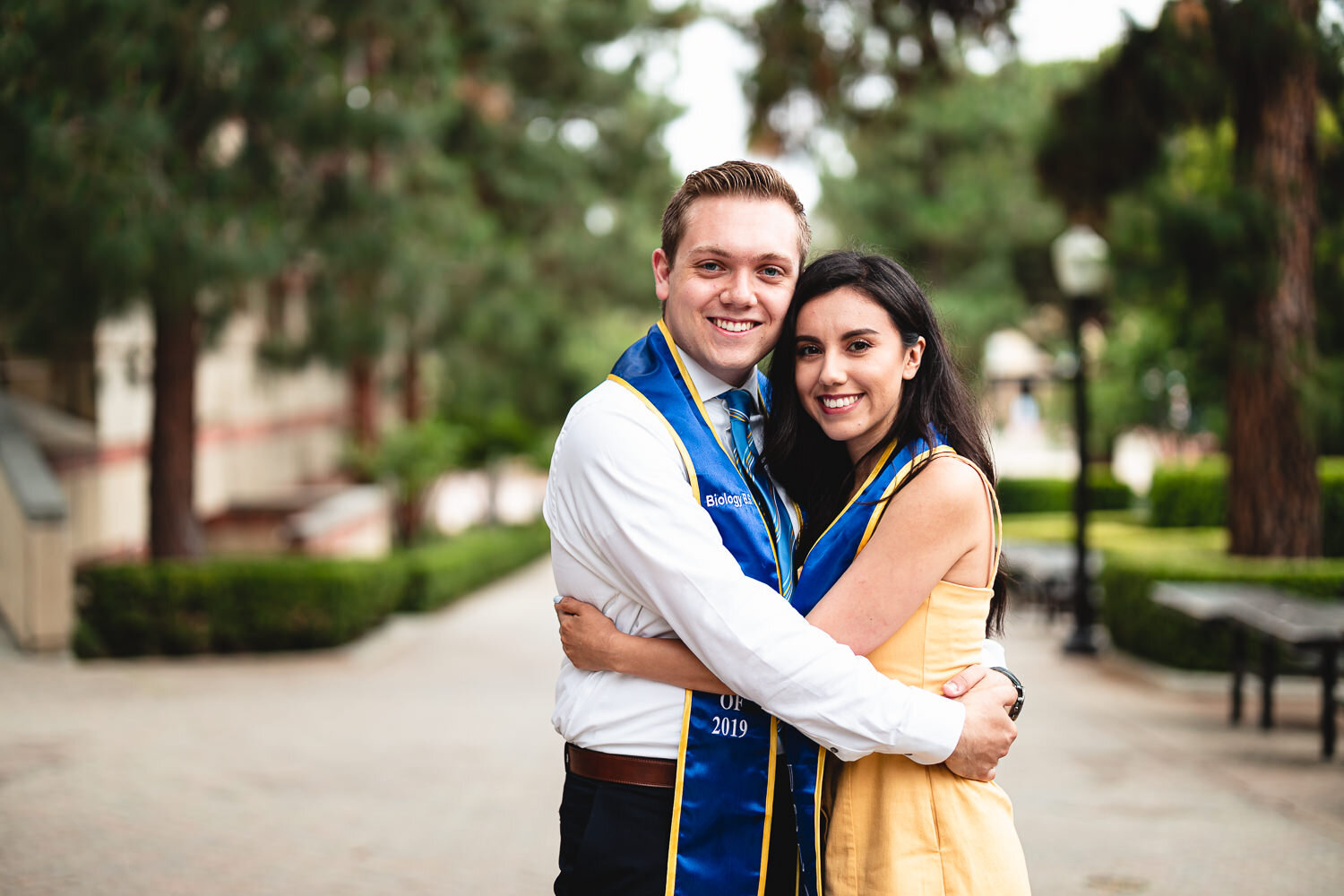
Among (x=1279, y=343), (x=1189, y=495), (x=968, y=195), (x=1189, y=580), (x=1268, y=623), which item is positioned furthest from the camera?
(x=968, y=195)

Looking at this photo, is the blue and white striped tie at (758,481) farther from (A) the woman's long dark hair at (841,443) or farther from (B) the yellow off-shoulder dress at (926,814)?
(B) the yellow off-shoulder dress at (926,814)

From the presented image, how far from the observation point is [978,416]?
307cm

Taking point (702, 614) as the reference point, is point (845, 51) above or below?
above

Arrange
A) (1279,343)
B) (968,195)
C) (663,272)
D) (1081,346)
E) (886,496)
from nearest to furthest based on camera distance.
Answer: (886,496) → (663,272) → (1279,343) → (1081,346) → (968,195)

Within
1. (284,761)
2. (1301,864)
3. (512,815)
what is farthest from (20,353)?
(1301,864)

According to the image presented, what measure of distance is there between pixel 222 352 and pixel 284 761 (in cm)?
1339

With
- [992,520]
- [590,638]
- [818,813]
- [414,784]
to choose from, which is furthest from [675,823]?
[414,784]

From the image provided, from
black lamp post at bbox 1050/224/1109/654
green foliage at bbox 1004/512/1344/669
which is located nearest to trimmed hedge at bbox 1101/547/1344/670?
green foliage at bbox 1004/512/1344/669

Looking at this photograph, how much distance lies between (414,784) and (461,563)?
1148 centimetres

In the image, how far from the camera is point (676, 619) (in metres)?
2.61

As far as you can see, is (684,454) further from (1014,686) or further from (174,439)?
(174,439)

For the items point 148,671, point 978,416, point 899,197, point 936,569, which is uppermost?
point 899,197

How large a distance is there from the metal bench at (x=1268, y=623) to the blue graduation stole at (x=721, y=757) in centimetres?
643

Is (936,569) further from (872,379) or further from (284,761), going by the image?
(284,761)
